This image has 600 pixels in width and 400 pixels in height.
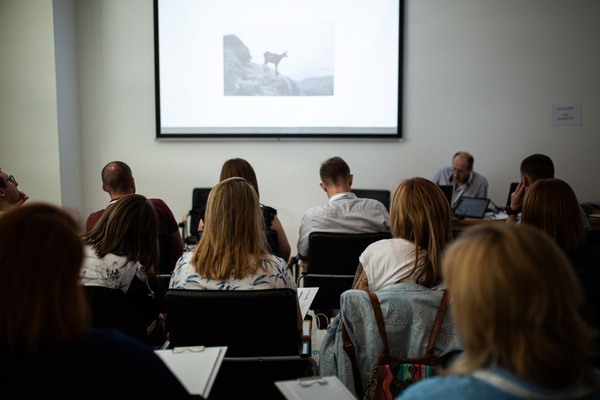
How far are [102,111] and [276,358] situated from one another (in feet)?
15.1

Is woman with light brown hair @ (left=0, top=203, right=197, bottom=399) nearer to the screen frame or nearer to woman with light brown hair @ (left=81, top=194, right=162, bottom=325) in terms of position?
woman with light brown hair @ (left=81, top=194, right=162, bottom=325)

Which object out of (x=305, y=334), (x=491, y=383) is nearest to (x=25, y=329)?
(x=491, y=383)

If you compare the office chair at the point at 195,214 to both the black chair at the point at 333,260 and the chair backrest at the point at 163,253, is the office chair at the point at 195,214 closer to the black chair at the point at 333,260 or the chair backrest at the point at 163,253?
the chair backrest at the point at 163,253

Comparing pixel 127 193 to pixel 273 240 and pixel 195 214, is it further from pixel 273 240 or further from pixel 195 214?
pixel 195 214

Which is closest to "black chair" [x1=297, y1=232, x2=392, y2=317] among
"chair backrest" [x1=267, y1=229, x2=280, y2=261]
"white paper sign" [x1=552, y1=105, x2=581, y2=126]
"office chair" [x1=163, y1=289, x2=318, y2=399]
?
"chair backrest" [x1=267, y1=229, x2=280, y2=261]

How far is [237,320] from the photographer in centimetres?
204

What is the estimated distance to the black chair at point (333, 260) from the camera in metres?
→ 3.33

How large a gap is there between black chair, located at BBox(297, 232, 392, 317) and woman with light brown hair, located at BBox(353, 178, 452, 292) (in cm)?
87

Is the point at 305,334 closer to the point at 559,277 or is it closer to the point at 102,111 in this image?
the point at 559,277

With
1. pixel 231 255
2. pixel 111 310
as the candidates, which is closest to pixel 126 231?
pixel 111 310

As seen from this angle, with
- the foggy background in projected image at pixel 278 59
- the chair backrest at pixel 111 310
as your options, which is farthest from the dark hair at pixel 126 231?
the foggy background in projected image at pixel 278 59

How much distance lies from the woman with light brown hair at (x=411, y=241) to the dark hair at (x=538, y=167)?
1892 millimetres

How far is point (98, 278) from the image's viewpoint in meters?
2.36

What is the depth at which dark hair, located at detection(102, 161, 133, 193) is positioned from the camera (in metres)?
3.54
